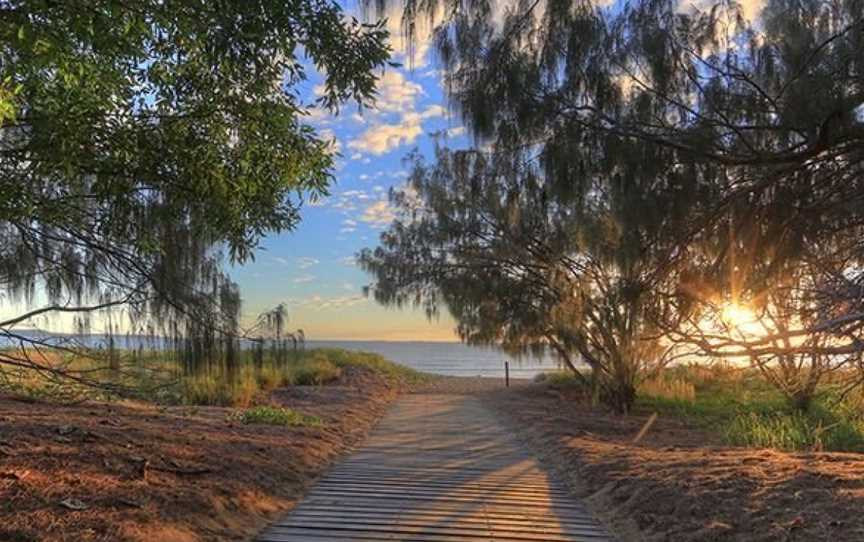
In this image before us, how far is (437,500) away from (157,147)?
3.48 m

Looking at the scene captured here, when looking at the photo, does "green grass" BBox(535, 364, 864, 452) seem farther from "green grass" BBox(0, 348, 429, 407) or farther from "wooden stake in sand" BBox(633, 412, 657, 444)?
"green grass" BBox(0, 348, 429, 407)

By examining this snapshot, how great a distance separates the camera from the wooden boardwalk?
16.6 feet

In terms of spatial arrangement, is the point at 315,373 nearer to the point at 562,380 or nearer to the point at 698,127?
the point at 562,380

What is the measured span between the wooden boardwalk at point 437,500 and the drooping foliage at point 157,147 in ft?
5.14

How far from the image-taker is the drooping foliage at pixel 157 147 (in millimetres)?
3572

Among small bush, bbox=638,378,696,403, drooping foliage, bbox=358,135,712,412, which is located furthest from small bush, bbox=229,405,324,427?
small bush, bbox=638,378,696,403

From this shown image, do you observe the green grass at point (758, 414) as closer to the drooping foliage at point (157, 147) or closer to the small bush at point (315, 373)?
the drooping foliage at point (157, 147)

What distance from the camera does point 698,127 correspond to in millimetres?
6223

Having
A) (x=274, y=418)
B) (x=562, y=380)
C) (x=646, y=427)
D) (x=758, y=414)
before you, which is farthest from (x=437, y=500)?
(x=562, y=380)

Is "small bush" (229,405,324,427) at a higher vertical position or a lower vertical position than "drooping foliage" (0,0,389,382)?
lower

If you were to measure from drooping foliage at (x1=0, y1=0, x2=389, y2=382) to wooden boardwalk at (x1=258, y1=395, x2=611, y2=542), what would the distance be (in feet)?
5.14

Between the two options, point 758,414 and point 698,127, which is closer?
point 698,127

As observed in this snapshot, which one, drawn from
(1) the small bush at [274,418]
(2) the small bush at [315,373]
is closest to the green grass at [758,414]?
(1) the small bush at [274,418]

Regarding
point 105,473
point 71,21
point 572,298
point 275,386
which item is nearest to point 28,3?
point 71,21
